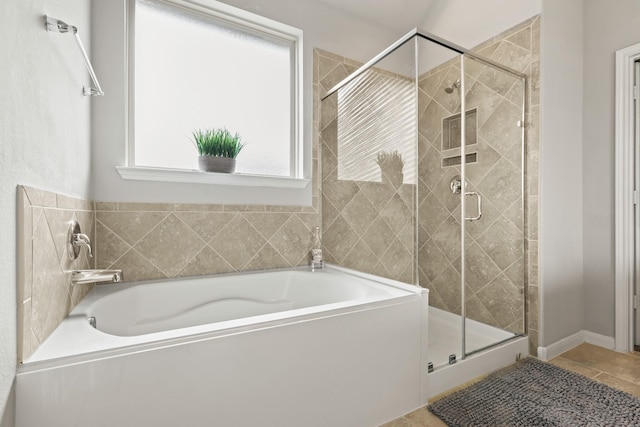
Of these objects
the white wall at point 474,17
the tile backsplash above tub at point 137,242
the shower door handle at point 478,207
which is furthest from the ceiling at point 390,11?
the shower door handle at point 478,207

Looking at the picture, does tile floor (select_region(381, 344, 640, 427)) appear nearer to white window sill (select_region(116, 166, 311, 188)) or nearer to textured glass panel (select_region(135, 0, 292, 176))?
white window sill (select_region(116, 166, 311, 188))

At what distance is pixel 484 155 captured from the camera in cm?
214

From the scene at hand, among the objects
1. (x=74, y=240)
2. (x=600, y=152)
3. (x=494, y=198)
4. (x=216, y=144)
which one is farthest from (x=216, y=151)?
(x=600, y=152)

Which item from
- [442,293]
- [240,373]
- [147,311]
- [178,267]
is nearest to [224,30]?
[178,267]

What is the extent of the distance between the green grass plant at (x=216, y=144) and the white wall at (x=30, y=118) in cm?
64

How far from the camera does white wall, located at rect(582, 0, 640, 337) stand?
213 centimetres

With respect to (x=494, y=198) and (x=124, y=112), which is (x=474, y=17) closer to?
(x=494, y=198)

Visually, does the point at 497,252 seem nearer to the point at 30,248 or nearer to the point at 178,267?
the point at 178,267

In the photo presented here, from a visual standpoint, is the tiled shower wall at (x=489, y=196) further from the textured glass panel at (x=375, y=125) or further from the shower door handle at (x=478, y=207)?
the textured glass panel at (x=375, y=125)

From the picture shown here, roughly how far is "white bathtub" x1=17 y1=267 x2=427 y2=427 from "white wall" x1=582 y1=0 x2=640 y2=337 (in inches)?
64.1

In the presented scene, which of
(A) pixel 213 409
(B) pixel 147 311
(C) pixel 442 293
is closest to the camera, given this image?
(A) pixel 213 409

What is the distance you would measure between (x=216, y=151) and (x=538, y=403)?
2.20 m

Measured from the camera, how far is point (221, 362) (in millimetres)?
1009

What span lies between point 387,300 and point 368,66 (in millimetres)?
1634
